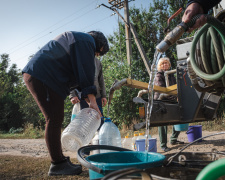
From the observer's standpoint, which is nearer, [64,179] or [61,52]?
[64,179]

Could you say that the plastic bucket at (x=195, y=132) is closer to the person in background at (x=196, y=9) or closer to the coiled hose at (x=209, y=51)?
the coiled hose at (x=209, y=51)

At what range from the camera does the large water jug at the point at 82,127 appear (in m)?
2.53

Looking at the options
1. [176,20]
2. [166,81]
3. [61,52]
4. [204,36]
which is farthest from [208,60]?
[176,20]

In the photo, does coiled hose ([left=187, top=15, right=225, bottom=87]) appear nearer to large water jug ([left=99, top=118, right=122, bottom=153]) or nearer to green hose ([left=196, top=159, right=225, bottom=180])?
green hose ([left=196, top=159, right=225, bottom=180])

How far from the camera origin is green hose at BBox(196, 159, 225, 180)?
62cm

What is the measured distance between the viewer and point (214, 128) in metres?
7.14

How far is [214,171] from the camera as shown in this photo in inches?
24.8

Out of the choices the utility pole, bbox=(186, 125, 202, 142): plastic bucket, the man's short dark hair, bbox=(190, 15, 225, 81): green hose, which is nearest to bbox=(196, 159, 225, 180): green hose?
bbox=(190, 15, 225, 81): green hose

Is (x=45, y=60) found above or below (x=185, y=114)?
above

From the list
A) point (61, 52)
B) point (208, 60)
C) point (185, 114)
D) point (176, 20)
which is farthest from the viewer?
point (176, 20)

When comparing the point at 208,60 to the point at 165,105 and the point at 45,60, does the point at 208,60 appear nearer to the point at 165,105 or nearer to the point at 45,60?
the point at 165,105

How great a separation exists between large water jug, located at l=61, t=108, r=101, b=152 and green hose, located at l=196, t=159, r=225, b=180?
190cm

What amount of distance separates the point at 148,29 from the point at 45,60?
15.5 meters

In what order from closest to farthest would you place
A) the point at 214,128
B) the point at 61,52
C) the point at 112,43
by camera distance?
the point at 61,52, the point at 214,128, the point at 112,43
